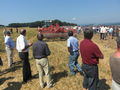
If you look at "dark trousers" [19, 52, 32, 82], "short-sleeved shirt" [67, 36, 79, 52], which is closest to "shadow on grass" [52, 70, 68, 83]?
"dark trousers" [19, 52, 32, 82]

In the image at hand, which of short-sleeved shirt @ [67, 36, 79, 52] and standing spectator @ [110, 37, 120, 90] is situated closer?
standing spectator @ [110, 37, 120, 90]

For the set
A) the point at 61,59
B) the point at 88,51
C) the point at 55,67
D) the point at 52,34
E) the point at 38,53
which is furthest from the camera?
the point at 52,34

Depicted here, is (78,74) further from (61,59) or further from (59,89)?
(61,59)

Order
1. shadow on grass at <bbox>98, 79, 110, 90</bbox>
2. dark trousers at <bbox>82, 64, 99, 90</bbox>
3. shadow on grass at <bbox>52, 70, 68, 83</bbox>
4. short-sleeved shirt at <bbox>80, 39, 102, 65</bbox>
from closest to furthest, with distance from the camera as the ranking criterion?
short-sleeved shirt at <bbox>80, 39, 102, 65</bbox>
dark trousers at <bbox>82, 64, 99, 90</bbox>
shadow on grass at <bbox>98, 79, 110, 90</bbox>
shadow on grass at <bbox>52, 70, 68, 83</bbox>

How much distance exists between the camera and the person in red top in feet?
16.9

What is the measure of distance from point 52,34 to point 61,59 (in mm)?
9514

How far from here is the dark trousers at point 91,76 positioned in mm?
5234

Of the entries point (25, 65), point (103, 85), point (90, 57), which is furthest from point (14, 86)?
point (90, 57)

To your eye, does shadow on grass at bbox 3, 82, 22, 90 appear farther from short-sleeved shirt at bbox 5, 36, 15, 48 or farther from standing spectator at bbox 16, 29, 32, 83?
short-sleeved shirt at bbox 5, 36, 15, 48

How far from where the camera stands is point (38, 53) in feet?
21.3

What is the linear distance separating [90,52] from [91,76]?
0.62 m

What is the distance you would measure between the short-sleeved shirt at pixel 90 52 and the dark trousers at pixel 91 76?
0.40 ft

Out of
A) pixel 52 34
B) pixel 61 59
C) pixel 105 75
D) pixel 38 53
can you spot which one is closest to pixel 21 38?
pixel 38 53

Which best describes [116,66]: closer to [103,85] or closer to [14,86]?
[103,85]
